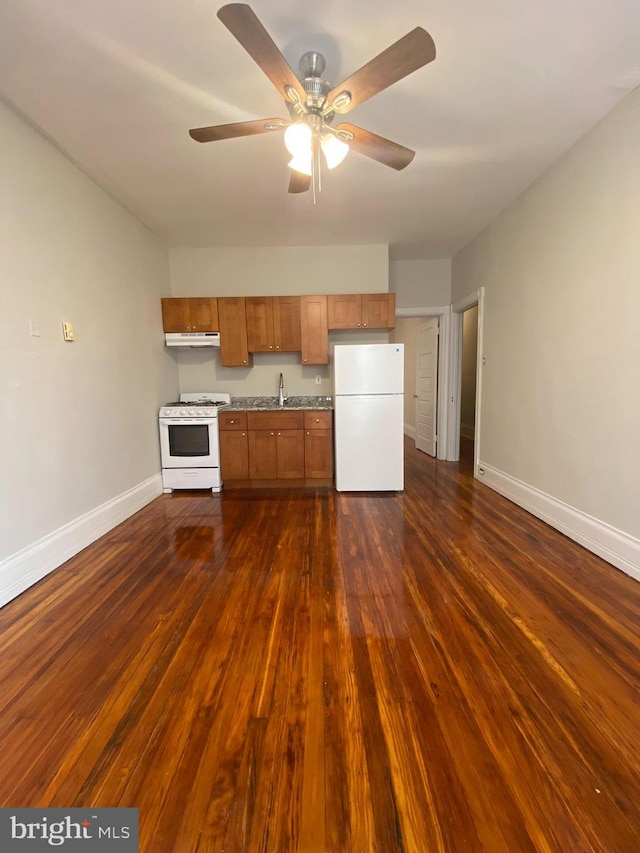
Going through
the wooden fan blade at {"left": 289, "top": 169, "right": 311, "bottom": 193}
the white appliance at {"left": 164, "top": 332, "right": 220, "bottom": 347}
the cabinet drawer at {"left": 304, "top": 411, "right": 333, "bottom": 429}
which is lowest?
the cabinet drawer at {"left": 304, "top": 411, "right": 333, "bottom": 429}

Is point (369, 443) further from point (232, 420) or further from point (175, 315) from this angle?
point (175, 315)

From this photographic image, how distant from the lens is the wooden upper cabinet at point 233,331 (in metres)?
4.01

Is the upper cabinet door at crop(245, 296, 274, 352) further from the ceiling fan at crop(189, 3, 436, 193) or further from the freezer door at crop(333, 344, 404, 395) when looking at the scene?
the ceiling fan at crop(189, 3, 436, 193)

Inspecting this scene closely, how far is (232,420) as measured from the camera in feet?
12.6

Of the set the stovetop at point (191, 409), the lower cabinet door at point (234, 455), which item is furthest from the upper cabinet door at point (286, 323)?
the lower cabinet door at point (234, 455)

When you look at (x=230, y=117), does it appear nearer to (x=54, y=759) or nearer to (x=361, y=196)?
(x=361, y=196)

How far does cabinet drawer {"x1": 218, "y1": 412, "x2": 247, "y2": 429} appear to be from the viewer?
383cm

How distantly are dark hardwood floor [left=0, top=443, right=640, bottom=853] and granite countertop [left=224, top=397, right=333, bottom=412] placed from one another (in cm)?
178

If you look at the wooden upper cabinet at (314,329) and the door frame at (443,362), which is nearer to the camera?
the wooden upper cabinet at (314,329)

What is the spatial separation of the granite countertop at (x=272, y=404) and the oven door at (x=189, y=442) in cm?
34

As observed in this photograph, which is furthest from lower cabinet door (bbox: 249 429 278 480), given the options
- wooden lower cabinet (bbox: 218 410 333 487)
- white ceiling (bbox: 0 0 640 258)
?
white ceiling (bbox: 0 0 640 258)

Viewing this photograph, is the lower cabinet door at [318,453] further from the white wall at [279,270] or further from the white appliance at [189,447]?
the white wall at [279,270]

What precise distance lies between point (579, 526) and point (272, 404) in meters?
3.21

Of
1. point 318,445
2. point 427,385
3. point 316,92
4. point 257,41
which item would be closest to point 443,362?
point 427,385
